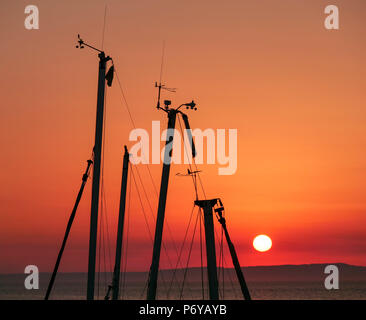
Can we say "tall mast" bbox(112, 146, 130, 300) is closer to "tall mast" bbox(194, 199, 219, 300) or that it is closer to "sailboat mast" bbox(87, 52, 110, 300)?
"sailboat mast" bbox(87, 52, 110, 300)

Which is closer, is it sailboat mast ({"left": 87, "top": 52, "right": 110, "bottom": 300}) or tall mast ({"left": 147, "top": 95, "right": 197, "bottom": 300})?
sailboat mast ({"left": 87, "top": 52, "right": 110, "bottom": 300})

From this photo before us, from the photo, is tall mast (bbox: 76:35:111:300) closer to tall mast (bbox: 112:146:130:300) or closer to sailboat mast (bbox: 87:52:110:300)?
sailboat mast (bbox: 87:52:110:300)

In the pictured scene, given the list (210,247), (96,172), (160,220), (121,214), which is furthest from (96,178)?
(121,214)

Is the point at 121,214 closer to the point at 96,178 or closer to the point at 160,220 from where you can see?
the point at 160,220

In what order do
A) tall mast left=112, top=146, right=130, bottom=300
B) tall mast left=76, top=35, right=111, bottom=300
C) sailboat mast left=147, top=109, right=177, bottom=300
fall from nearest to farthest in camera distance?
tall mast left=76, top=35, right=111, bottom=300 < sailboat mast left=147, top=109, right=177, bottom=300 < tall mast left=112, top=146, right=130, bottom=300

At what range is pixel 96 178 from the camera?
44.9 m

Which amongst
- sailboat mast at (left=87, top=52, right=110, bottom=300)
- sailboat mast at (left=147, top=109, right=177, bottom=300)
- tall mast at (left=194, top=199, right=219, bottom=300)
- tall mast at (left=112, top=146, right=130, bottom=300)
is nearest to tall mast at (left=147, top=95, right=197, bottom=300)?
sailboat mast at (left=147, top=109, right=177, bottom=300)

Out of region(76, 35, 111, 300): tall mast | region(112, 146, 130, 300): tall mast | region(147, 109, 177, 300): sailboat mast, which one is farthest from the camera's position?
region(112, 146, 130, 300): tall mast

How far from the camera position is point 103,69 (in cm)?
4766

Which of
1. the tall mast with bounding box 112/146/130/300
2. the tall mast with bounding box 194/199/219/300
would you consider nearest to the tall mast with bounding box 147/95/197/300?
the tall mast with bounding box 194/199/219/300

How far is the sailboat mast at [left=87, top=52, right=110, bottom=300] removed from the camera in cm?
4328
